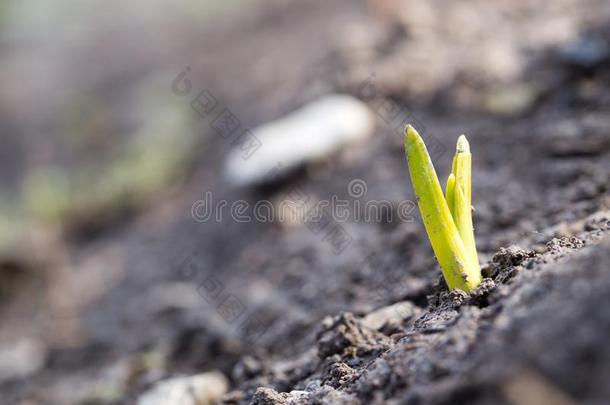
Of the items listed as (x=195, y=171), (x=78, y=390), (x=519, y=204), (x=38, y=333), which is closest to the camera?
(x=519, y=204)

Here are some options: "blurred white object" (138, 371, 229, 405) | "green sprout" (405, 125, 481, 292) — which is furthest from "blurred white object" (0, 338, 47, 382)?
"green sprout" (405, 125, 481, 292)

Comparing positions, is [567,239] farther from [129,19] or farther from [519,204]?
[129,19]

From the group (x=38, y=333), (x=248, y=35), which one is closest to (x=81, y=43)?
(x=248, y=35)

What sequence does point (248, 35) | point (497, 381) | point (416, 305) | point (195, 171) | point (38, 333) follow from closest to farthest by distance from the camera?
point (497, 381) < point (416, 305) < point (38, 333) < point (195, 171) < point (248, 35)

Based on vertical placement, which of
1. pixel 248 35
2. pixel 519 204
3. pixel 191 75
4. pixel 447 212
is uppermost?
pixel 248 35

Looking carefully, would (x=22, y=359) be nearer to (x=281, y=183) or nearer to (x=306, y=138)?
(x=281, y=183)

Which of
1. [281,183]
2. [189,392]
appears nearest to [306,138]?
[281,183]

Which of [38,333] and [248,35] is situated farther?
[248,35]

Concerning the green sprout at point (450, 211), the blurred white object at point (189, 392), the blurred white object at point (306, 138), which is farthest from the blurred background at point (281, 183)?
the green sprout at point (450, 211)
